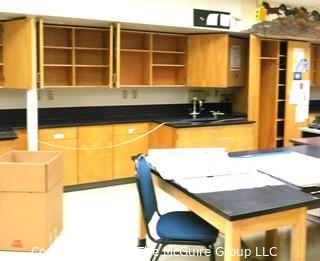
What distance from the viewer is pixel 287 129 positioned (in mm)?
5969

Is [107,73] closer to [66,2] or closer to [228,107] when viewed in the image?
[66,2]

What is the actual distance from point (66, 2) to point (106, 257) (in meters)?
2.77

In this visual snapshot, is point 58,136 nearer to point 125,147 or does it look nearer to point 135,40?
point 125,147

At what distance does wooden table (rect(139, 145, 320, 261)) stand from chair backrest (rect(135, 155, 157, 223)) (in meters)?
0.28

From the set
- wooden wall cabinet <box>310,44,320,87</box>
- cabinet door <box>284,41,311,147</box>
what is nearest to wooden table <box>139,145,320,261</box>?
cabinet door <box>284,41,311,147</box>

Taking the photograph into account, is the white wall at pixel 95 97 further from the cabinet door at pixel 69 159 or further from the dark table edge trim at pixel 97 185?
the dark table edge trim at pixel 97 185

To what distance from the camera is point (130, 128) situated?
5.11m

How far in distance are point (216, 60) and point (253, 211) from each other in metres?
3.74

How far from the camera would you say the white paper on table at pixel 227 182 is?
2.29m

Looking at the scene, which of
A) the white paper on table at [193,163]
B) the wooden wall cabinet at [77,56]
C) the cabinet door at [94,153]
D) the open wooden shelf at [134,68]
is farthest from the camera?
the open wooden shelf at [134,68]

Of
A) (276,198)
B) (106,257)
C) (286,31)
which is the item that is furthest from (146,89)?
(276,198)

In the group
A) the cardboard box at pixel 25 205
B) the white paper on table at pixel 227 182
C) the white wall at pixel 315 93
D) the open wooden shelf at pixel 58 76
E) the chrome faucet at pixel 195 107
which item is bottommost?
the cardboard box at pixel 25 205

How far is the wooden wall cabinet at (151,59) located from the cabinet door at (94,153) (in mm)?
758

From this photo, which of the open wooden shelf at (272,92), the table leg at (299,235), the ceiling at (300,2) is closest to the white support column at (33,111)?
the table leg at (299,235)
